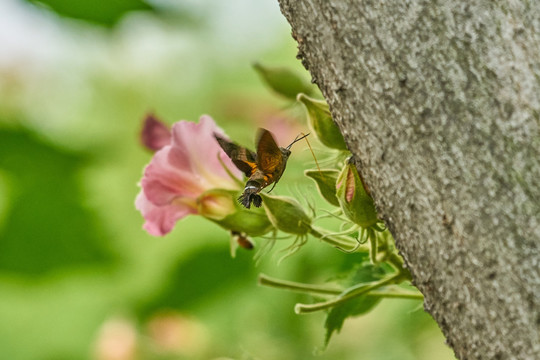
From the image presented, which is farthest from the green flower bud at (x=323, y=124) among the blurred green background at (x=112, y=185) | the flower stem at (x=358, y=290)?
the blurred green background at (x=112, y=185)

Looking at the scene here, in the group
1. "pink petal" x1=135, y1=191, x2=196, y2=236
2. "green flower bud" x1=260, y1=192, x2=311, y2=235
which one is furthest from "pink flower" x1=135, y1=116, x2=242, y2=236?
"green flower bud" x1=260, y1=192, x2=311, y2=235

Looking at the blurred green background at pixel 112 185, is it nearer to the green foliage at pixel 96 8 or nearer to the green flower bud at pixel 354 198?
the green foliage at pixel 96 8

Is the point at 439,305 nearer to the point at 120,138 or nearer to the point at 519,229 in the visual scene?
the point at 519,229

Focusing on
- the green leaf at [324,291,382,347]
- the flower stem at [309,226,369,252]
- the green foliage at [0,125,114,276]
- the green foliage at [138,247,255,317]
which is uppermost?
the flower stem at [309,226,369,252]

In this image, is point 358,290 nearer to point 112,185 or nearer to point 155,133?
point 155,133

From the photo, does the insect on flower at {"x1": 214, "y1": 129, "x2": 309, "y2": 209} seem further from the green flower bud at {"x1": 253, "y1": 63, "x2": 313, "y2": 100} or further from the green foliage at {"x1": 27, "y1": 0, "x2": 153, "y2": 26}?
the green foliage at {"x1": 27, "y1": 0, "x2": 153, "y2": 26}
